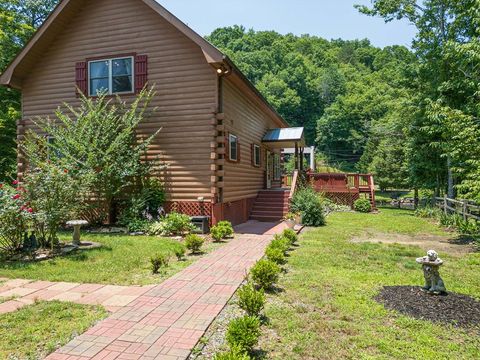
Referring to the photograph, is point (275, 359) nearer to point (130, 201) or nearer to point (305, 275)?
point (305, 275)

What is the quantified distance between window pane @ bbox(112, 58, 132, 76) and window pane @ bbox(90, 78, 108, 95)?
480mm

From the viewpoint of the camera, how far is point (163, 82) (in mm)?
10664

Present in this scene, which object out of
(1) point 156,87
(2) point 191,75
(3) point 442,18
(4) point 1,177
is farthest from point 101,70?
(3) point 442,18

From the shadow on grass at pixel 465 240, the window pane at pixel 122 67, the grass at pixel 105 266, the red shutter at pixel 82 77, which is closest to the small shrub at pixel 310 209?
the shadow on grass at pixel 465 240

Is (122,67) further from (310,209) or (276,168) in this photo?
(276,168)

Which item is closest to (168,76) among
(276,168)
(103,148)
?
(103,148)

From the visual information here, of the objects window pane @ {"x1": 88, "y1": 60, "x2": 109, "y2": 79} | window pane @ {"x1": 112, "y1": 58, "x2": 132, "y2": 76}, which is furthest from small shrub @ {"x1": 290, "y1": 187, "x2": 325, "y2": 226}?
window pane @ {"x1": 88, "y1": 60, "x2": 109, "y2": 79}

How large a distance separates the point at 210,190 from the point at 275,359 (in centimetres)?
734

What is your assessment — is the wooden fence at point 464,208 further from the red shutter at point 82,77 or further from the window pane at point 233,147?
the red shutter at point 82,77

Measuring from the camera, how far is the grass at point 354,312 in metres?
3.28

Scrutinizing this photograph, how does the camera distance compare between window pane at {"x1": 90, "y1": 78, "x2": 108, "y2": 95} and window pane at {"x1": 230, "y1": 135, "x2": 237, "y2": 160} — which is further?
window pane at {"x1": 230, "y1": 135, "x2": 237, "y2": 160}

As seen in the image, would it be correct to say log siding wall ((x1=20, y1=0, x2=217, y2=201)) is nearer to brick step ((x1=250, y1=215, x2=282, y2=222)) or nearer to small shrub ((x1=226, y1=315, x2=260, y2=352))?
brick step ((x1=250, y1=215, x2=282, y2=222))

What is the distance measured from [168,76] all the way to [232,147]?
10.6 feet

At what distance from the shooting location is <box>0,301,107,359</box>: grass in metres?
3.17
